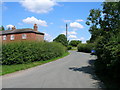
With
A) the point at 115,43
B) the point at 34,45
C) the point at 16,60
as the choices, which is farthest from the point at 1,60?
the point at 115,43

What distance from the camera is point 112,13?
25.0 feet

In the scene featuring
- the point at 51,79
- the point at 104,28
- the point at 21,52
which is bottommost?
the point at 51,79

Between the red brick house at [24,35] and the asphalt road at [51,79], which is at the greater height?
the red brick house at [24,35]

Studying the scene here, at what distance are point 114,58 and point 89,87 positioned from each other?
173 centimetres

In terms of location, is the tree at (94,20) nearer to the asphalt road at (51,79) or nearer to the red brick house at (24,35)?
the asphalt road at (51,79)

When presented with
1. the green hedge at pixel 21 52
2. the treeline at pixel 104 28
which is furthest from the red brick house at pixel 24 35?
the treeline at pixel 104 28

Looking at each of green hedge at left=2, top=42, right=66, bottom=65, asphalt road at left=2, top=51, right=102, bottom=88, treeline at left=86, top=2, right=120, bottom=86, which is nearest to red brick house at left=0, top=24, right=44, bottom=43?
green hedge at left=2, top=42, right=66, bottom=65

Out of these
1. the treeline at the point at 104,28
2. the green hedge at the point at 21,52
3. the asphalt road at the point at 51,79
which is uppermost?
the treeline at the point at 104,28

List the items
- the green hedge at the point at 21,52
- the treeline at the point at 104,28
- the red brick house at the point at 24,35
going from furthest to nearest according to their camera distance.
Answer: the red brick house at the point at 24,35 < the green hedge at the point at 21,52 < the treeline at the point at 104,28

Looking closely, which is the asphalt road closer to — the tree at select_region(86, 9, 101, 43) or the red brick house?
the tree at select_region(86, 9, 101, 43)

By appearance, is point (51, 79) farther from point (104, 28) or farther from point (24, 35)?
point (24, 35)

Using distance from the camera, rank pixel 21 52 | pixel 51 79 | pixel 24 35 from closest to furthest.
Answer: pixel 51 79, pixel 21 52, pixel 24 35

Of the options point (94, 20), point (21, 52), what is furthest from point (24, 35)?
point (94, 20)

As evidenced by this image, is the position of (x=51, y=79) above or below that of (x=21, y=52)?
below
